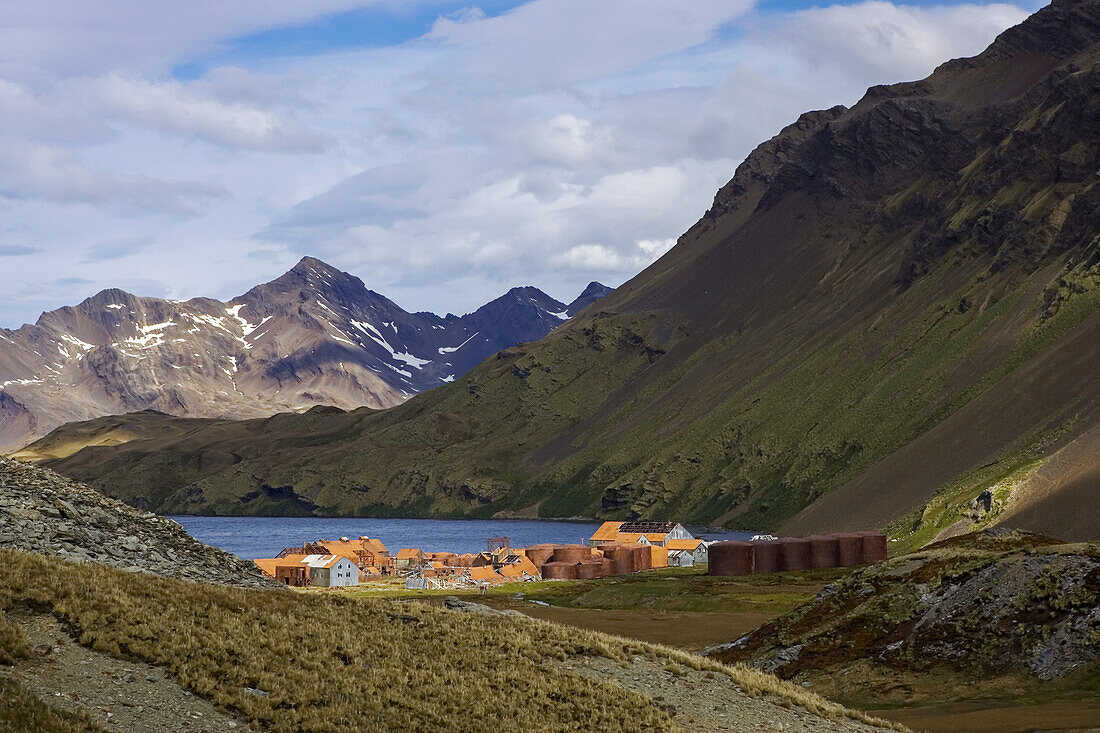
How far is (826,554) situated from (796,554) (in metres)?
3.96

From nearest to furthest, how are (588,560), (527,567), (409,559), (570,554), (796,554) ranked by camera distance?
(796,554) → (527,567) → (588,560) → (570,554) → (409,559)

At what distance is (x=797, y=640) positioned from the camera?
65250 millimetres

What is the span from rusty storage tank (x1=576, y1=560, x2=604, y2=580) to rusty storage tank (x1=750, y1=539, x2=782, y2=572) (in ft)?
75.7

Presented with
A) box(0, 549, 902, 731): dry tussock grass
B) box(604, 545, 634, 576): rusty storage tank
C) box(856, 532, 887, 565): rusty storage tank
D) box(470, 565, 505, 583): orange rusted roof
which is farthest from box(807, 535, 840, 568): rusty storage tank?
box(0, 549, 902, 731): dry tussock grass

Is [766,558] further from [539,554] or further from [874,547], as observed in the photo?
[539,554]

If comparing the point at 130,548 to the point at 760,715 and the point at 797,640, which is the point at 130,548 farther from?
the point at 797,640

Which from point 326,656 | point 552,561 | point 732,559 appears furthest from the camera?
point 552,561

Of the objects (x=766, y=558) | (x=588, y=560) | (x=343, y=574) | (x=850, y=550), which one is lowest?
(x=343, y=574)

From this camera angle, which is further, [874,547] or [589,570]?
[589,570]

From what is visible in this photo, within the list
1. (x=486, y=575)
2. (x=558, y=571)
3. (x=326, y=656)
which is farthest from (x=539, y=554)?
(x=326, y=656)

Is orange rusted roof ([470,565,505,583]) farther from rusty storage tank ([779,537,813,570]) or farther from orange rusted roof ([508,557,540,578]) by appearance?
rusty storage tank ([779,537,813,570])

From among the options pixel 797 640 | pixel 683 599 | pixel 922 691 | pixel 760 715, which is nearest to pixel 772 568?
pixel 683 599

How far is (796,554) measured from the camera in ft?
490

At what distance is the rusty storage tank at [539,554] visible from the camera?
6614 inches
